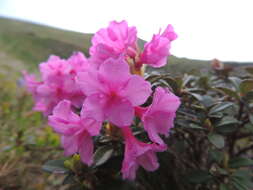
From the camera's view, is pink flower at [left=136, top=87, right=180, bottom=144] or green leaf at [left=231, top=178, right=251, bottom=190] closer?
pink flower at [left=136, top=87, right=180, bottom=144]

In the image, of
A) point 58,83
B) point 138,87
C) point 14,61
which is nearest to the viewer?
point 138,87

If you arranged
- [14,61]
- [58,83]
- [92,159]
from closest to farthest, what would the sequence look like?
[92,159]
[58,83]
[14,61]

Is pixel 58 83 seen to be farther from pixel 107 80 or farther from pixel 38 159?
pixel 38 159

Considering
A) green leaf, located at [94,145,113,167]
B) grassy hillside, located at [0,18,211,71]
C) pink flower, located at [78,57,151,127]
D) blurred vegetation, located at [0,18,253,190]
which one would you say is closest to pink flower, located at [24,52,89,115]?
blurred vegetation, located at [0,18,253,190]

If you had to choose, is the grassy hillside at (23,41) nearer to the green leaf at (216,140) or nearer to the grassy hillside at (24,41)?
the grassy hillside at (24,41)

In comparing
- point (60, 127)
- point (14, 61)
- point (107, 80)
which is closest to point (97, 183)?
point (60, 127)

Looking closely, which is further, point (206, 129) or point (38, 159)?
point (38, 159)

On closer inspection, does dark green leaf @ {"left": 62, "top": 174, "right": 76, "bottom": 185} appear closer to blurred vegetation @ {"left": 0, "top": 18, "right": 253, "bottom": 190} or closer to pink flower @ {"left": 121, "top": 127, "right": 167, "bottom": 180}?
blurred vegetation @ {"left": 0, "top": 18, "right": 253, "bottom": 190}

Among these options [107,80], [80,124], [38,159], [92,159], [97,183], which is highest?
[107,80]
